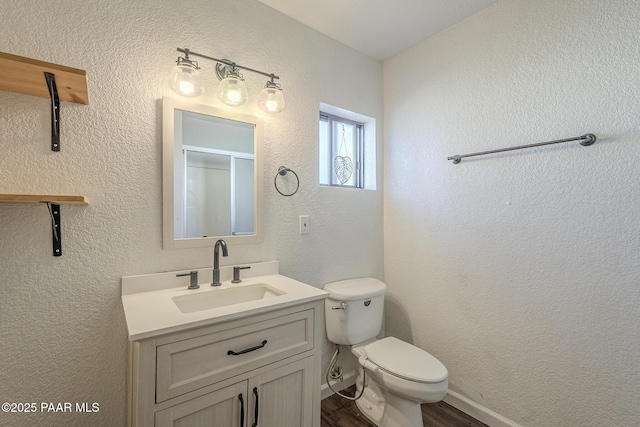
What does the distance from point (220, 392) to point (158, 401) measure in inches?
7.4

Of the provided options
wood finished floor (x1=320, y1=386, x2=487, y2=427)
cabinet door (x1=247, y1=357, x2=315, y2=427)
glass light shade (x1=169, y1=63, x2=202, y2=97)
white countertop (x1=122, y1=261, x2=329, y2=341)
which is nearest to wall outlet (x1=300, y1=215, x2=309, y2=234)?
white countertop (x1=122, y1=261, x2=329, y2=341)

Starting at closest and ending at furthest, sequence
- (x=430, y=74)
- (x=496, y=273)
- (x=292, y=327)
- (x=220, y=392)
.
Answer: (x=220, y=392)
(x=292, y=327)
(x=496, y=273)
(x=430, y=74)

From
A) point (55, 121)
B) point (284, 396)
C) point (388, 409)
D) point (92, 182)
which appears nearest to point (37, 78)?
point (55, 121)

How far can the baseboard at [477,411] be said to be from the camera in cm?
152

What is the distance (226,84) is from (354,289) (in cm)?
135

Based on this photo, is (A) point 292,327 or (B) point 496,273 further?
(B) point 496,273

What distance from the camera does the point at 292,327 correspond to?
44.7 inches

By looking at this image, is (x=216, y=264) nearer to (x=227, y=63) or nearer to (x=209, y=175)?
(x=209, y=175)

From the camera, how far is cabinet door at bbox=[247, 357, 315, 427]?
103 cm

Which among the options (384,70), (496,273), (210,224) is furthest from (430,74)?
(210,224)

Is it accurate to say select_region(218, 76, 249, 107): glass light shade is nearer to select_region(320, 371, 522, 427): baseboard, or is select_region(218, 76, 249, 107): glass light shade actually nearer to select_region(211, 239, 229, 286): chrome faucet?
select_region(211, 239, 229, 286): chrome faucet

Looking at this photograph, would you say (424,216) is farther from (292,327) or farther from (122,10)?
(122,10)

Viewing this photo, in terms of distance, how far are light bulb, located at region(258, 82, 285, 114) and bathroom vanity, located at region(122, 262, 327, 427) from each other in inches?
35.9

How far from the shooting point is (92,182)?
3.69ft
